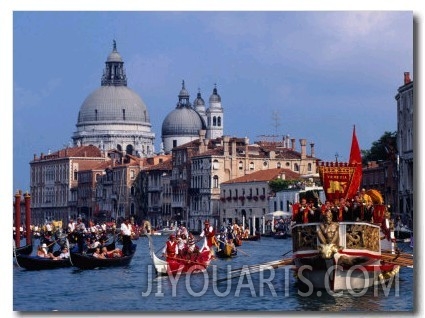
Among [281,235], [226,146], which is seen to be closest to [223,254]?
[281,235]

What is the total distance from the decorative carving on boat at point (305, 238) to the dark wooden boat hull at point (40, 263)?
17.1 ft

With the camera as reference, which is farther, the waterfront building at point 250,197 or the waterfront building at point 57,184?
the waterfront building at point 57,184

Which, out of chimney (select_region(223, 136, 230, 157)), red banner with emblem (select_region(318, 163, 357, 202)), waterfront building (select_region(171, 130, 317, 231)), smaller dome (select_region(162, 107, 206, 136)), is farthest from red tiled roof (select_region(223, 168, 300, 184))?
red banner with emblem (select_region(318, 163, 357, 202))

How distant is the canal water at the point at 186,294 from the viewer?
41.4 ft

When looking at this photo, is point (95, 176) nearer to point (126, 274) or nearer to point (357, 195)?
point (126, 274)

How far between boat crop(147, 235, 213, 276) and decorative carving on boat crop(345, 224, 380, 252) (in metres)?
3.47

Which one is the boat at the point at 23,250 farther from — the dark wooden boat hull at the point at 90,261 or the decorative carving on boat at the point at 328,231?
the decorative carving on boat at the point at 328,231

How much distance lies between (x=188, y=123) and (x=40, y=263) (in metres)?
54.5

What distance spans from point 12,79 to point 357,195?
409 cm

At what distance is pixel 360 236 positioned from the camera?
13.4 metres

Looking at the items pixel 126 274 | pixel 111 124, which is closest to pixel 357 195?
pixel 126 274

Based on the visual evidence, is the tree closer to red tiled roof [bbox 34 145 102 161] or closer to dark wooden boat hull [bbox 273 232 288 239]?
dark wooden boat hull [bbox 273 232 288 239]

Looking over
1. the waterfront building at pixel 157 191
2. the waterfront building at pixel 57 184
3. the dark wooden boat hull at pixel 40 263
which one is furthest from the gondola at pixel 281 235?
the waterfront building at pixel 157 191

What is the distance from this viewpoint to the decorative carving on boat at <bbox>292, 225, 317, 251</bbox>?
43.8ft
